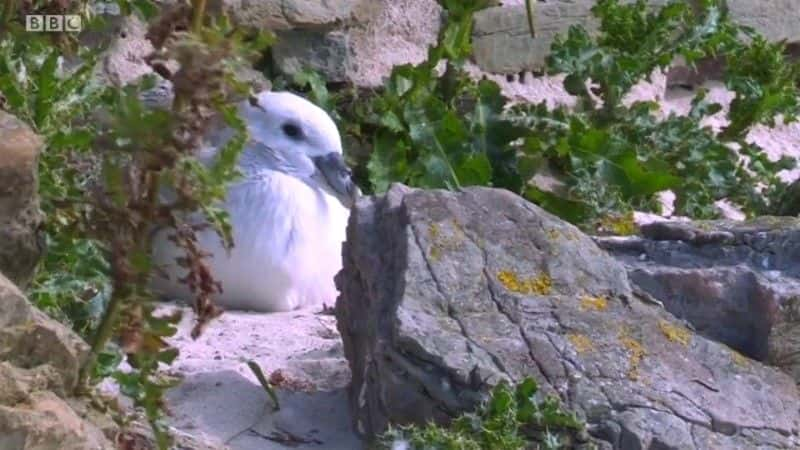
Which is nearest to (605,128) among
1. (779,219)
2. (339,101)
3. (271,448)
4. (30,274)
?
(339,101)

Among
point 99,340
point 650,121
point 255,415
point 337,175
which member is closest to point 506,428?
point 255,415

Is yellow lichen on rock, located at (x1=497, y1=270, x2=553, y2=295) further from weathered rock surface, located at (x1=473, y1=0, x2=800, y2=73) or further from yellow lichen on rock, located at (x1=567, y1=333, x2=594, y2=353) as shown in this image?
weathered rock surface, located at (x1=473, y1=0, x2=800, y2=73)

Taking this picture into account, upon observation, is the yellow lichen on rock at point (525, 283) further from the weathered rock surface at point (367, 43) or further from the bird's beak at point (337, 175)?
the weathered rock surface at point (367, 43)

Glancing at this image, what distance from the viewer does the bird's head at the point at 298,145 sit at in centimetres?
442

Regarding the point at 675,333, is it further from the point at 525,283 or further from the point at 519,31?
the point at 519,31

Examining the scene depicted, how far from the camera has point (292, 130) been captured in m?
4.44

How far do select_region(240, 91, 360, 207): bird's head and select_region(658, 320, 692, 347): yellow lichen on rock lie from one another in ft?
4.47

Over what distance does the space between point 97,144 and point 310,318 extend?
1.75 m

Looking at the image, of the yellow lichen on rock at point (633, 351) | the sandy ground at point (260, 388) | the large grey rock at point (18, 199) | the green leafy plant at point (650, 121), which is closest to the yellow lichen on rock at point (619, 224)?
the green leafy plant at point (650, 121)

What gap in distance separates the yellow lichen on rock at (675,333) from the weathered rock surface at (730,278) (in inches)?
9.8

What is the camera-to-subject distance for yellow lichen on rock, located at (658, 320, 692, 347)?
3158 millimetres

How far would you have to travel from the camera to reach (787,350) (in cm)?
335

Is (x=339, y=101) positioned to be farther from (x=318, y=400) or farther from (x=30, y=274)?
(x=30, y=274)

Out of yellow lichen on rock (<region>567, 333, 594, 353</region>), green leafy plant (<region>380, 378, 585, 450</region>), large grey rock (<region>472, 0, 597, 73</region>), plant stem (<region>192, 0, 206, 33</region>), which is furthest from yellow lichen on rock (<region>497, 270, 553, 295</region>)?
large grey rock (<region>472, 0, 597, 73</region>)
